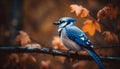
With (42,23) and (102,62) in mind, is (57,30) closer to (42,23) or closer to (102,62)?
(42,23)

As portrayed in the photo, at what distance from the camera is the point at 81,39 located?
1.71 m

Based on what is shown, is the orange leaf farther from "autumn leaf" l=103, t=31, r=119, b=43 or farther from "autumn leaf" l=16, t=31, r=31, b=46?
"autumn leaf" l=16, t=31, r=31, b=46

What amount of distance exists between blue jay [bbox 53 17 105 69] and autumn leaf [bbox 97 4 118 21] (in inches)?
5.7

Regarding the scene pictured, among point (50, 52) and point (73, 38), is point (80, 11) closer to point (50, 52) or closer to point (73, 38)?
point (73, 38)

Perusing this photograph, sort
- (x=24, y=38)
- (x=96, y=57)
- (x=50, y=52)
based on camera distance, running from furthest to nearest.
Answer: (x=24, y=38), (x=50, y=52), (x=96, y=57)

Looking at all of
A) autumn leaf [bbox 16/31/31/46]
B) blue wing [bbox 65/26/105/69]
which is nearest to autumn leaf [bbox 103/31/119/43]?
blue wing [bbox 65/26/105/69]

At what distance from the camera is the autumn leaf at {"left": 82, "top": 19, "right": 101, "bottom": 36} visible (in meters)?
1.75

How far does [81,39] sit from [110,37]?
17 cm

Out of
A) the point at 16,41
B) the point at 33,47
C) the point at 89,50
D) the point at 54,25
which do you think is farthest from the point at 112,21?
the point at 16,41

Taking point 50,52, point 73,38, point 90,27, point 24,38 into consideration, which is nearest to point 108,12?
point 90,27

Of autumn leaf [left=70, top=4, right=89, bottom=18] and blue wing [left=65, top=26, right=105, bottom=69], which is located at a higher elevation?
autumn leaf [left=70, top=4, right=89, bottom=18]

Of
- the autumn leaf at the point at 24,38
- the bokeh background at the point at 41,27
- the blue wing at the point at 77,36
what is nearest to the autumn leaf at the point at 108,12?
the bokeh background at the point at 41,27

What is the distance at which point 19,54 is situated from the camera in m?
1.97

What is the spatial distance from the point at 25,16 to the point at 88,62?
495 mm
